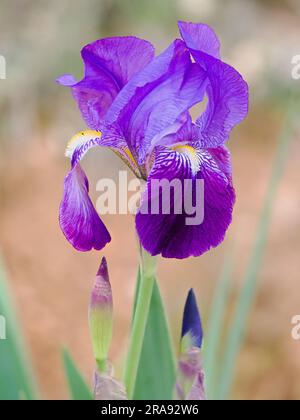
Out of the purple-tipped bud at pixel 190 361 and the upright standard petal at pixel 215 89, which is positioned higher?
the upright standard petal at pixel 215 89

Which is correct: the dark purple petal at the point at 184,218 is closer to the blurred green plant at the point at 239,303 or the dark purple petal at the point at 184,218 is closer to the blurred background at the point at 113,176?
the blurred green plant at the point at 239,303


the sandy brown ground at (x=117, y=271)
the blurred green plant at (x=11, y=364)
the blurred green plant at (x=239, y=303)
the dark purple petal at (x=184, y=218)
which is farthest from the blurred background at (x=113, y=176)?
the dark purple petal at (x=184, y=218)

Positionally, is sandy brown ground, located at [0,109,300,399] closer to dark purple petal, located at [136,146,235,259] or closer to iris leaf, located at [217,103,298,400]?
iris leaf, located at [217,103,298,400]

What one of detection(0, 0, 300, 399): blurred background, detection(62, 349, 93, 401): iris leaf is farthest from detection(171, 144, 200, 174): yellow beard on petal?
detection(0, 0, 300, 399): blurred background

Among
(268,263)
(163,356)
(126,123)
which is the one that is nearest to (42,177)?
(268,263)

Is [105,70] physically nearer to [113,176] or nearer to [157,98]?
[157,98]

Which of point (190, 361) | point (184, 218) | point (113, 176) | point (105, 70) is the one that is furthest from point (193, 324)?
point (113, 176)
